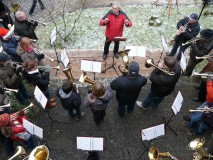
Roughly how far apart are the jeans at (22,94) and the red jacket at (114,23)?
9.16 feet

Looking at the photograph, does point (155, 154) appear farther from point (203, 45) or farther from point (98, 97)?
point (203, 45)

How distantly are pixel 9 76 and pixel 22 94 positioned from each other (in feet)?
3.54

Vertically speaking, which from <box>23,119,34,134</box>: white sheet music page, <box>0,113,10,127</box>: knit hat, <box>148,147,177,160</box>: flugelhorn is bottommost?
<box>148,147,177,160</box>: flugelhorn

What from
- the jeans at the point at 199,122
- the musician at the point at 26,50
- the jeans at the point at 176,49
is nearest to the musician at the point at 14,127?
the musician at the point at 26,50

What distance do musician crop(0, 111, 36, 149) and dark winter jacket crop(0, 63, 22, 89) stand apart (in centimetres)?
108

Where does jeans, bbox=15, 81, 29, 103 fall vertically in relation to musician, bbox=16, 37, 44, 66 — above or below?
below

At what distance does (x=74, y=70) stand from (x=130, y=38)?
8.47 ft

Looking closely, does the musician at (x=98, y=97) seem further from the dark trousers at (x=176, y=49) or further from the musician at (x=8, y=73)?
the dark trousers at (x=176, y=49)

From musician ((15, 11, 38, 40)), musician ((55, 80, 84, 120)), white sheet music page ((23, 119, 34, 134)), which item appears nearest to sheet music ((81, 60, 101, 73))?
musician ((55, 80, 84, 120))

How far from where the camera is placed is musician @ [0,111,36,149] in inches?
217

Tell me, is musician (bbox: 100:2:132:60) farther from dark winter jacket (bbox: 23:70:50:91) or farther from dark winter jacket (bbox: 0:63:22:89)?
dark winter jacket (bbox: 0:63:22:89)

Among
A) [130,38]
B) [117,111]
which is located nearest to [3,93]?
[117,111]

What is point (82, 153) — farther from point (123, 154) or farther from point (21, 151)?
point (21, 151)

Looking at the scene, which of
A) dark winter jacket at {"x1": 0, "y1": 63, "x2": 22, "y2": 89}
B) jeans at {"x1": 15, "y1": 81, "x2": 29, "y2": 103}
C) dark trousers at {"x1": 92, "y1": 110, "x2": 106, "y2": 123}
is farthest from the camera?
jeans at {"x1": 15, "y1": 81, "x2": 29, "y2": 103}
